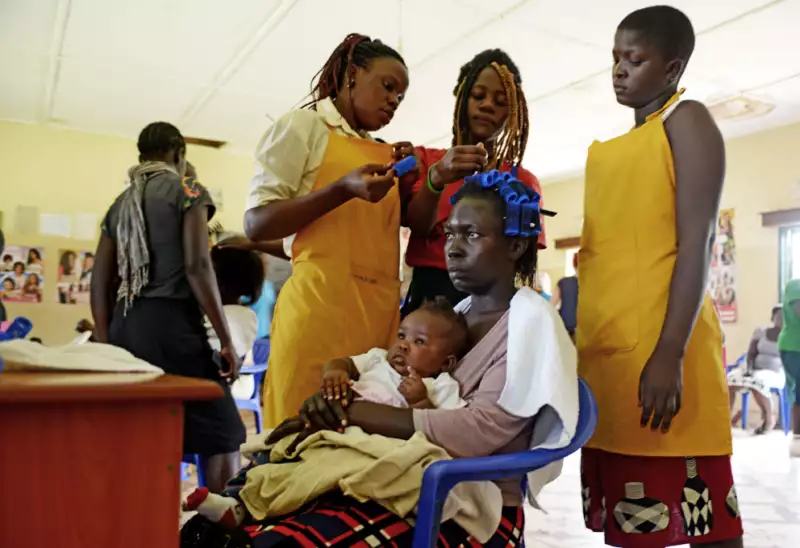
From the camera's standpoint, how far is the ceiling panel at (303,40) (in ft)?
12.6

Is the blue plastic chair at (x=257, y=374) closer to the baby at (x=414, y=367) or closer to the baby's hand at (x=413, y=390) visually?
the baby at (x=414, y=367)

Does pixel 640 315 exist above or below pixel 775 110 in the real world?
below

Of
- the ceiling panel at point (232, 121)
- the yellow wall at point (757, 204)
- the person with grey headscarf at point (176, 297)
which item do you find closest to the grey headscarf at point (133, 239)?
the person with grey headscarf at point (176, 297)

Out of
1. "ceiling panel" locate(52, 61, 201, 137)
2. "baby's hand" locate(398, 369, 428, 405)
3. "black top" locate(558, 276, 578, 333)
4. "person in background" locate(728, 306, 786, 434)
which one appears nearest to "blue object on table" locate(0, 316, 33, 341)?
"baby's hand" locate(398, 369, 428, 405)

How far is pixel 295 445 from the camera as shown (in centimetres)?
119

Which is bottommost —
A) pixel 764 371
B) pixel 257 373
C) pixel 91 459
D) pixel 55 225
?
pixel 764 371

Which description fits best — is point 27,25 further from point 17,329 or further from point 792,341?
point 792,341

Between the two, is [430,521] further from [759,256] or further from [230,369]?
[759,256]

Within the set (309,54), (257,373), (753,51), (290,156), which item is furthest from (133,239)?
(753,51)

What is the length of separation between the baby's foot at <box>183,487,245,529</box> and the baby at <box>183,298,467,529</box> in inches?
12.1

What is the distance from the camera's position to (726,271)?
664 cm

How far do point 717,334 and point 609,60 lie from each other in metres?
3.59

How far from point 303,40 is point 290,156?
3.01m

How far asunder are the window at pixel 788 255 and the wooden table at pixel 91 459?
665 centimetres
